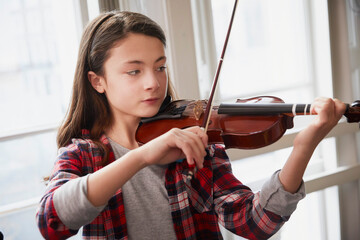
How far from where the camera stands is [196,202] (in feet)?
3.57

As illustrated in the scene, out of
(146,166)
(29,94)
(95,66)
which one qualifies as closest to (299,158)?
(146,166)

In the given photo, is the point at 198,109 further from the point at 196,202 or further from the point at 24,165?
the point at 24,165

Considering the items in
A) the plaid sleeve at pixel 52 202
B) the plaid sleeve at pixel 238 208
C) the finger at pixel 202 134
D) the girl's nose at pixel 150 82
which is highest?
the girl's nose at pixel 150 82

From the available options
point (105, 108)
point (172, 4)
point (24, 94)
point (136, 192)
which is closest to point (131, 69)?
point (105, 108)

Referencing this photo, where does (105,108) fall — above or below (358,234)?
above

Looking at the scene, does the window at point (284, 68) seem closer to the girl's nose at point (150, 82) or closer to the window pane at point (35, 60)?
the window pane at point (35, 60)

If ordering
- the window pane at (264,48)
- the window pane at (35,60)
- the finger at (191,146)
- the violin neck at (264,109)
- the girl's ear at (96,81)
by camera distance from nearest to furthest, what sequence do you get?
the finger at (191,146) < the violin neck at (264,109) < the girl's ear at (96,81) < the window pane at (35,60) < the window pane at (264,48)

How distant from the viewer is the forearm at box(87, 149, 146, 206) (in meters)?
0.82

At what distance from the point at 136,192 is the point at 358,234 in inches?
63.9

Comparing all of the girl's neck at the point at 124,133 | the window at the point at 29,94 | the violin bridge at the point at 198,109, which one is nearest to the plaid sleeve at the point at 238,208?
the violin bridge at the point at 198,109

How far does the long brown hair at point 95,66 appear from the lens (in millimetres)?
1071

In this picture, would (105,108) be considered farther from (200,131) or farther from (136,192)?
(200,131)

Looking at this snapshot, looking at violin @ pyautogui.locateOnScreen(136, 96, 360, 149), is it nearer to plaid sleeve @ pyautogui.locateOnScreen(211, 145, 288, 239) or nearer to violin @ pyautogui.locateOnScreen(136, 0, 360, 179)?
violin @ pyautogui.locateOnScreen(136, 0, 360, 179)

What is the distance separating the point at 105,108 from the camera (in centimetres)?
117
